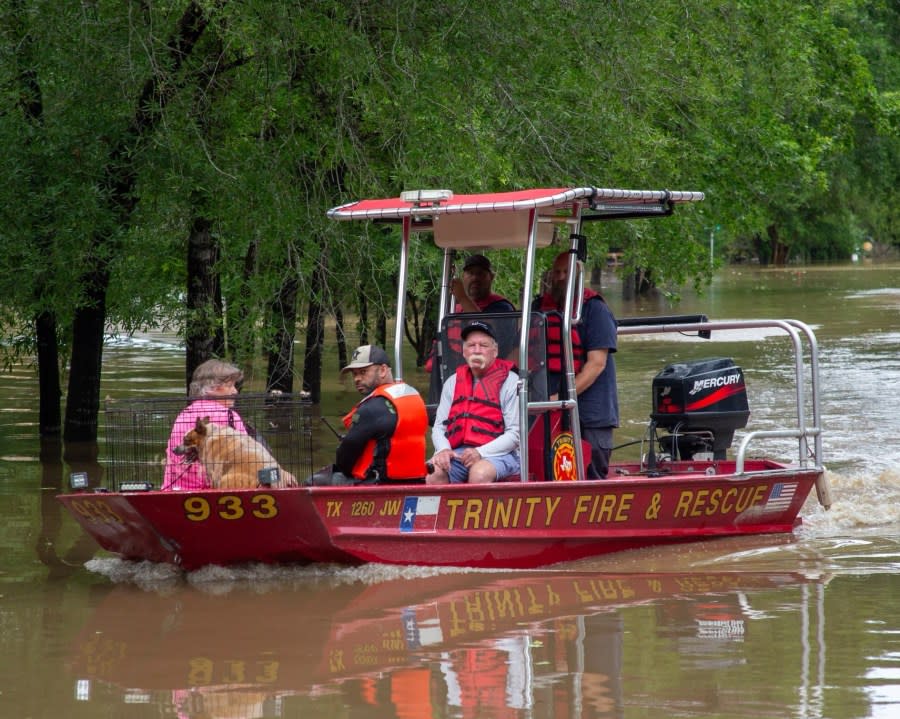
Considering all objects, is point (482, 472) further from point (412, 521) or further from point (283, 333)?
point (283, 333)

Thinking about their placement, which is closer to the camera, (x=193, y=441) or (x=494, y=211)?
(x=193, y=441)

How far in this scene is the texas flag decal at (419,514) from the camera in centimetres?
909

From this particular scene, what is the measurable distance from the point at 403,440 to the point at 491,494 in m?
0.64

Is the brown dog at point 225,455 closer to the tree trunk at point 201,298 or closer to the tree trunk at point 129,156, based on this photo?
the tree trunk at point 129,156

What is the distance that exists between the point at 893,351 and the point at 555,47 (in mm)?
15874

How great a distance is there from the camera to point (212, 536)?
8.97 m

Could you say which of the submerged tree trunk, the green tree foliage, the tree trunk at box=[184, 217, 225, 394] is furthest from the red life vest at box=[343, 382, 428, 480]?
the submerged tree trunk

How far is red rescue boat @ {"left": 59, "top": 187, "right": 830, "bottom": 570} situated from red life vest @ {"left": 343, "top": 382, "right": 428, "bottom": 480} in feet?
0.94

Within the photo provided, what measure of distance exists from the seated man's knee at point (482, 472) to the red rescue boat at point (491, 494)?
20 centimetres

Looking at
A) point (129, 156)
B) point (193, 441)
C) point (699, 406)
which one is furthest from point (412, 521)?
point (129, 156)

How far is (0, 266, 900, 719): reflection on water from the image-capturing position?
6.73 m

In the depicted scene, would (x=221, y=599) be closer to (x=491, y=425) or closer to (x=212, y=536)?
(x=212, y=536)

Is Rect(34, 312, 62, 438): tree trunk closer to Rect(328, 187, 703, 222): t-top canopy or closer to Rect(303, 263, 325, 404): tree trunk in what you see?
Rect(303, 263, 325, 404): tree trunk

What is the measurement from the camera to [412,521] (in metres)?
9.15
